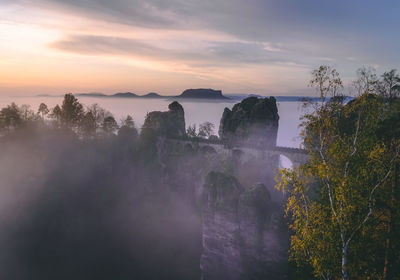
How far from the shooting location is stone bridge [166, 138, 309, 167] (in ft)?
132

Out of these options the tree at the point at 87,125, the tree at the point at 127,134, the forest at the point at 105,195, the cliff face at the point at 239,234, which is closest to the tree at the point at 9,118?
the forest at the point at 105,195

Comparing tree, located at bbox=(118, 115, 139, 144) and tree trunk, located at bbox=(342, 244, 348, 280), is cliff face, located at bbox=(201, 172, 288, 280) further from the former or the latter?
tree, located at bbox=(118, 115, 139, 144)

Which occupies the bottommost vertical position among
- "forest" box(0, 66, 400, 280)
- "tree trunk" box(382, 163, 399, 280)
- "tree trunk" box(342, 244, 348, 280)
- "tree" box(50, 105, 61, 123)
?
"forest" box(0, 66, 400, 280)

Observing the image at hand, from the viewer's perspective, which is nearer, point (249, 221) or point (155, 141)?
point (249, 221)

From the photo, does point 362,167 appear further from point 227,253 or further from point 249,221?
point 227,253

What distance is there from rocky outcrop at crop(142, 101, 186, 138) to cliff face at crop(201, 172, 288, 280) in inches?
1203

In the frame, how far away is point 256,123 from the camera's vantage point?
46.7 meters

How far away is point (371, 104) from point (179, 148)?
49445 mm

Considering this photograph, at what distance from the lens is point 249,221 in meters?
28.4

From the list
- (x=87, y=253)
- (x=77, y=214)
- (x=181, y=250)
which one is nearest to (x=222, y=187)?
(x=181, y=250)

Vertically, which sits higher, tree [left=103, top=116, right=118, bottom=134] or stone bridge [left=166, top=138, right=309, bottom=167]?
tree [left=103, top=116, right=118, bottom=134]

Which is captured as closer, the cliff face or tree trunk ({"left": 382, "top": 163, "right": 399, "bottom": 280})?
tree trunk ({"left": 382, "top": 163, "right": 399, "bottom": 280})

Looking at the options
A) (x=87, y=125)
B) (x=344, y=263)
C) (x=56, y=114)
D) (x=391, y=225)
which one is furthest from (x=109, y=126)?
(x=391, y=225)

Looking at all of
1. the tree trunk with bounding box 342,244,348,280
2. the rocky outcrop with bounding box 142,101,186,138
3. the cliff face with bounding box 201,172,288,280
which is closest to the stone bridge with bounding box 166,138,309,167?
the rocky outcrop with bounding box 142,101,186,138
